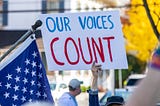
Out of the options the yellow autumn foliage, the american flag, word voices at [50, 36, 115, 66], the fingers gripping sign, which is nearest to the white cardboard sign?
word voices at [50, 36, 115, 66]

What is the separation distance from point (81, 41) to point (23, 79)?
1.18 m

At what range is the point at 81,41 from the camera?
5.14 meters

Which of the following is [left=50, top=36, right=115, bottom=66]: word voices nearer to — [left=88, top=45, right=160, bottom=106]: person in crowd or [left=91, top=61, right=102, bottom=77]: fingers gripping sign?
[left=91, top=61, right=102, bottom=77]: fingers gripping sign

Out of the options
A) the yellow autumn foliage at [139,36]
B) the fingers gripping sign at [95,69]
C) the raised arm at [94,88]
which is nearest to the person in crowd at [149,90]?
the raised arm at [94,88]

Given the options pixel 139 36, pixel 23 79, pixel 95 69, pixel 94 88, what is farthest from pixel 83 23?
pixel 139 36

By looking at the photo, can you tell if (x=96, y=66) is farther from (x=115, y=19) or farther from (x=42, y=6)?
(x=42, y=6)

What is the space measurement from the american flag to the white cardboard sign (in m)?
0.84

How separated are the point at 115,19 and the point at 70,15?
1.38 ft

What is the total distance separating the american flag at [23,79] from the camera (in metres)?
4.02

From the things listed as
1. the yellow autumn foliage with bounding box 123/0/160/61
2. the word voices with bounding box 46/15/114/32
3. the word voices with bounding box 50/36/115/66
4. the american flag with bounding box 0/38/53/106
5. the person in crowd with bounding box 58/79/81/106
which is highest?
the yellow autumn foliage with bounding box 123/0/160/61

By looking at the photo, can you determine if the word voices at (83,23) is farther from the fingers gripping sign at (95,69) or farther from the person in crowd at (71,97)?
the person in crowd at (71,97)

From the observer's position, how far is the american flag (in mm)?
4020

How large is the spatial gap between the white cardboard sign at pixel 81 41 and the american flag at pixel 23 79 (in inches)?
33.1

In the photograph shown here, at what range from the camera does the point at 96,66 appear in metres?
4.95
